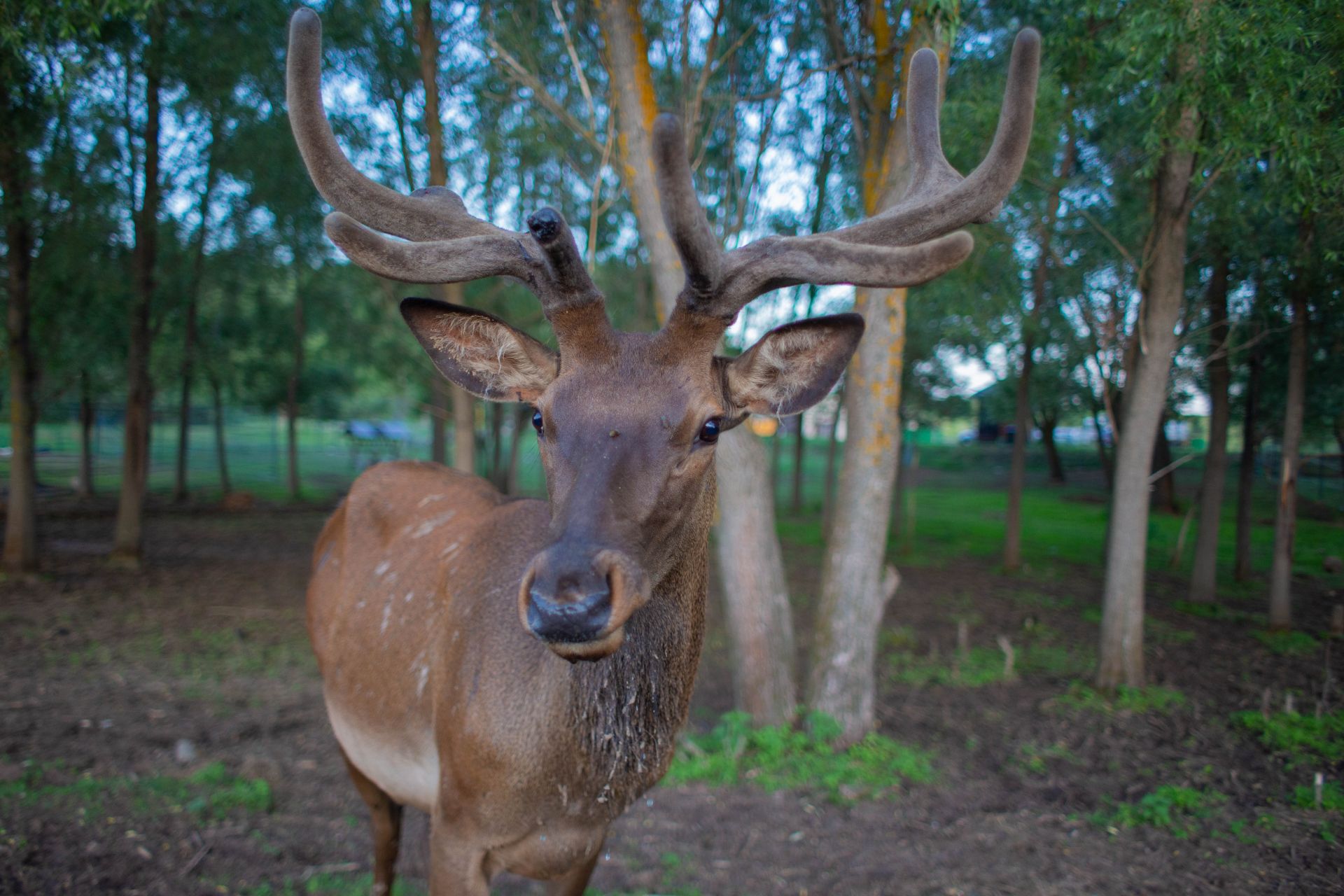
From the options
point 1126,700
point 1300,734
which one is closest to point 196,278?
point 1126,700

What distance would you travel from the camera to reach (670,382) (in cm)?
255

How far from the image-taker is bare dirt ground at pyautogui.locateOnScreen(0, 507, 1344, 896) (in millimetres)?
4422

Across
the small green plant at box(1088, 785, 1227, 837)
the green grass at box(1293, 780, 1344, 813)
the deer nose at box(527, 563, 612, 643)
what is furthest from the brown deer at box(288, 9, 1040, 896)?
the green grass at box(1293, 780, 1344, 813)

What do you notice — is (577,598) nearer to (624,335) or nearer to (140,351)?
(624,335)

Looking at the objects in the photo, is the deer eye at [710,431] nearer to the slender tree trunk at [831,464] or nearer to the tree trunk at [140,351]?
the tree trunk at [140,351]

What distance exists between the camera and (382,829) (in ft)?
13.9

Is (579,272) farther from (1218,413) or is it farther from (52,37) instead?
(1218,413)

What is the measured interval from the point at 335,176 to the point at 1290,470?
837cm

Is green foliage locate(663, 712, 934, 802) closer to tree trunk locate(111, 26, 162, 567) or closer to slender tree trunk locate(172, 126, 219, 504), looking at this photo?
tree trunk locate(111, 26, 162, 567)

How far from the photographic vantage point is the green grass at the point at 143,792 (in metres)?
4.83

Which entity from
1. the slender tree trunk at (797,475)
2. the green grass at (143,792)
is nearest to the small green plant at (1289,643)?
the green grass at (143,792)

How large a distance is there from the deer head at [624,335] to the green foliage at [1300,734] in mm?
4686

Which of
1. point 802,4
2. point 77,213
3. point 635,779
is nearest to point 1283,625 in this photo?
point 802,4

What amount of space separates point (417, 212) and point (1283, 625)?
9.26 metres
